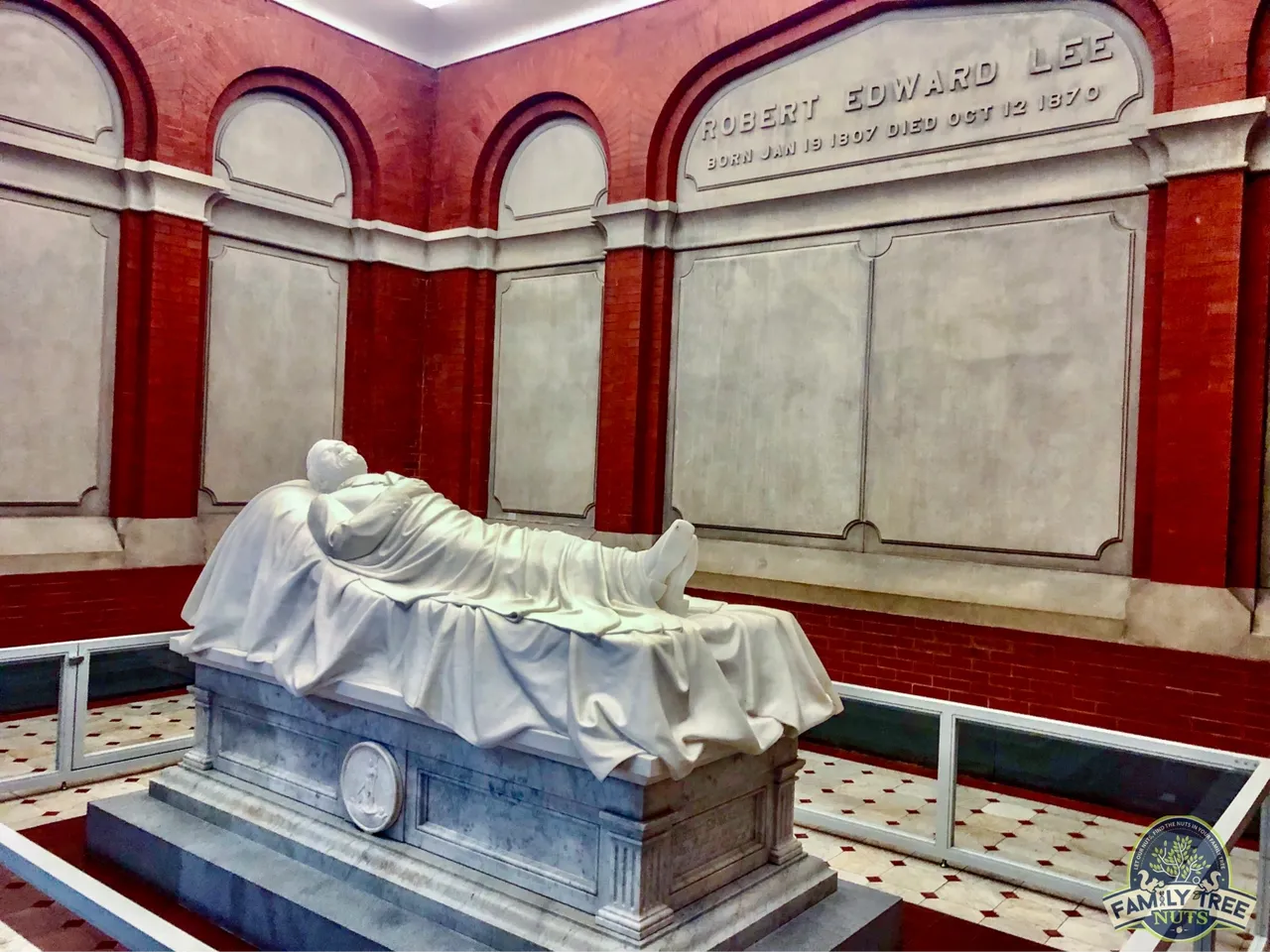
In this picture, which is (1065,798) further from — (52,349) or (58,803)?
(52,349)

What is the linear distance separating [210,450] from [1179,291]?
6140 millimetres

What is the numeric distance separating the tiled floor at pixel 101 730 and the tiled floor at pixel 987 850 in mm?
3621

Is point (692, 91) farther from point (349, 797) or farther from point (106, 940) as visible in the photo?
point (106, 940)

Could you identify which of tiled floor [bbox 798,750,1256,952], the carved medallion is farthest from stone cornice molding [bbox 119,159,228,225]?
tiled floor [bbox 798,750,1256,952]

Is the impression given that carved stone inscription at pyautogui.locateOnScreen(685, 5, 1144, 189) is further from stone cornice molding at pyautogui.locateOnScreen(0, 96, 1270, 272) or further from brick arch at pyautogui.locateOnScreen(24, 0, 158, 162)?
brick arch at pyautogui.locateOnScreen(24, 0, 158, 162)

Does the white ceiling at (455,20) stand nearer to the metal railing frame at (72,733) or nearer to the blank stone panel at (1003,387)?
the blank stone panel at (1003,387)

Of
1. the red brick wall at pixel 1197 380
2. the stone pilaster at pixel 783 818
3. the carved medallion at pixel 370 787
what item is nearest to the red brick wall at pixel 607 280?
the red brick wall at pixel 1197 380

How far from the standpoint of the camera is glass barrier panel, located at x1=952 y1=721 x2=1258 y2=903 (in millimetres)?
3931

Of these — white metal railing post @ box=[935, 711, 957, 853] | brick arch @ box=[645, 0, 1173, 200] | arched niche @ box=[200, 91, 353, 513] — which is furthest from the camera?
arched niche @ box=[200, 91, 353, 513]

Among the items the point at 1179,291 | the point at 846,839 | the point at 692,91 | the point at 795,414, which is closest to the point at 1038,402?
the point at 1179,291

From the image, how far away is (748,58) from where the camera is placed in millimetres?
6344

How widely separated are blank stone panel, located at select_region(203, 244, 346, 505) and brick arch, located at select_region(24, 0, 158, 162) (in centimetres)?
89

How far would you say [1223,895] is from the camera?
7.64 ft

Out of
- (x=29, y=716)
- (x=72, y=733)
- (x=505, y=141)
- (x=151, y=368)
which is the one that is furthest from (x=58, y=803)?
(x=505, y=141)
